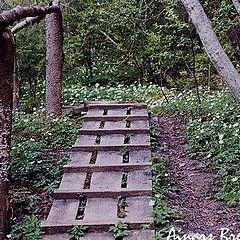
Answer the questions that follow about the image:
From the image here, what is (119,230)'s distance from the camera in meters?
3.41

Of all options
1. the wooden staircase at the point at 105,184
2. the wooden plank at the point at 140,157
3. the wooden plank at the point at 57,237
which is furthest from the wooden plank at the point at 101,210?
the wooden plank at the point at 140,157

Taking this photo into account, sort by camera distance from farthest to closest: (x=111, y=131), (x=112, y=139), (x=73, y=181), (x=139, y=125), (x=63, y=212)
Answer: (x=139, y=125) → (x=111, y=131) → (x=112, y=139) → (x=73, y=181) → (x=63, y=212)

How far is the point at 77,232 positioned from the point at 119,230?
0.31 meters

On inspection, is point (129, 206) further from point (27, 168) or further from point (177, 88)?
point (177, 88)

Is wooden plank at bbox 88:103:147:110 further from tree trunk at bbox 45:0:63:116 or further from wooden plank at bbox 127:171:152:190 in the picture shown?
wooden plank at bbox 127:171:152:190

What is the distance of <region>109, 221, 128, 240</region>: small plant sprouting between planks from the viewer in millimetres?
3355

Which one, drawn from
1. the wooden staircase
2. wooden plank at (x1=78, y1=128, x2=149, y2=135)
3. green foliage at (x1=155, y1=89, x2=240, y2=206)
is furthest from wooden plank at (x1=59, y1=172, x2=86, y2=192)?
wooden plank at (x1=78, y1=128, x2=149, y2=135)

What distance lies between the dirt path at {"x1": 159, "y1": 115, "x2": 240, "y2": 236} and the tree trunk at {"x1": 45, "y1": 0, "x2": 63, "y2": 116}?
7.73 ft

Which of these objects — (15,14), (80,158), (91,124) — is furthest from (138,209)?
(91,124)

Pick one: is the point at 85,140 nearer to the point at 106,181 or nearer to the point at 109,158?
the point at 109,158

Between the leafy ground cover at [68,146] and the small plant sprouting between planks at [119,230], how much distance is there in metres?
0.26

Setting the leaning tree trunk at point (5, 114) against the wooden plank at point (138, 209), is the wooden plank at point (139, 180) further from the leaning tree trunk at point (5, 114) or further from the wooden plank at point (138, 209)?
the leaning tree trunk at point (5, 114)

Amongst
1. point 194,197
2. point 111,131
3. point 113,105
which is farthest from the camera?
point 113,105

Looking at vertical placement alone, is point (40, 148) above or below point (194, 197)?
above
